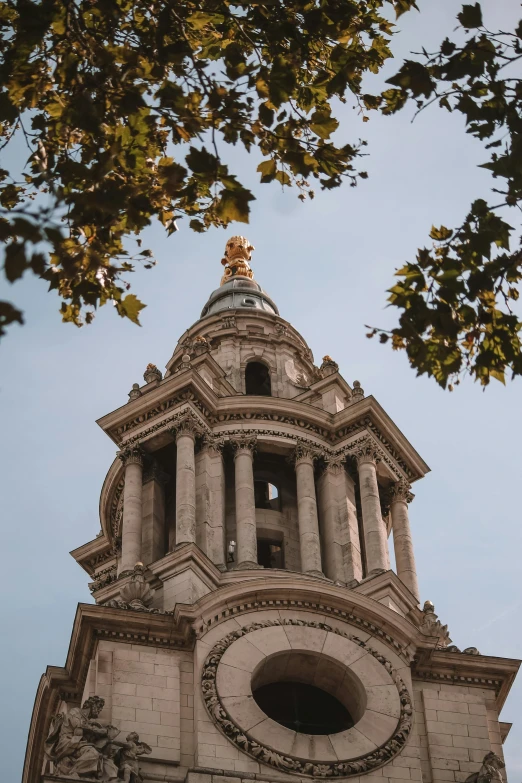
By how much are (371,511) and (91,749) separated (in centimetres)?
1226

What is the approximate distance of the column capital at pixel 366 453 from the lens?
40594 millimetres

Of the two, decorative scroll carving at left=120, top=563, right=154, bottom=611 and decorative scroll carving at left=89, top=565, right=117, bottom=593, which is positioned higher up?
decorative scroll carving at left=89, top=565, right=117, bottom=593

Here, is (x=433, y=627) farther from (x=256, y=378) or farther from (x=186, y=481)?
(x=256, y=378)

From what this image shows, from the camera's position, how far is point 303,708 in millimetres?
33781

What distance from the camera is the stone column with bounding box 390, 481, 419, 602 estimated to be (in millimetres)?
39562

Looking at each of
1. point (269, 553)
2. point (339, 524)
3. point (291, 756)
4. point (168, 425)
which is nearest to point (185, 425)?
point (168, 425)

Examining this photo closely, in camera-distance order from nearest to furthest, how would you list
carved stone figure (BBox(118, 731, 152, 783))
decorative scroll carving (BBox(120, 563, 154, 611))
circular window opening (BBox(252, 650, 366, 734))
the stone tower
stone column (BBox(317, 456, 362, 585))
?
carved stone figure (BBox(118, 731, 152, 783)) → the stone tower → circular window opening (BBox(252, 650, 366, 734)) → decorative scroll carving (BBox(120, 563, 154, 611)) → stone column (BBox(317, 456, 362, 585))

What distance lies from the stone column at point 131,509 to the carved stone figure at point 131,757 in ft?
20.3

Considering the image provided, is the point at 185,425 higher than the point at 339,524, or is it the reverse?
the point at 185,425

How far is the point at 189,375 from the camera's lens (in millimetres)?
40156

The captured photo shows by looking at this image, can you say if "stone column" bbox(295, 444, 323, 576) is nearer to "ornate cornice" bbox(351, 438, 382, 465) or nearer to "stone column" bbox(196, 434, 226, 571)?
"ornate cornice" bbox(351, 438, 382, 465)

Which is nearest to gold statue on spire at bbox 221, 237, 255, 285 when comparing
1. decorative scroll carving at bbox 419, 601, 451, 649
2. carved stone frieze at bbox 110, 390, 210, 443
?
carved stone frieze at bbox 110, 390, 210, 443

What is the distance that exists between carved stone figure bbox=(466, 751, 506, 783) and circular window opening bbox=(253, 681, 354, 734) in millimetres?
2933

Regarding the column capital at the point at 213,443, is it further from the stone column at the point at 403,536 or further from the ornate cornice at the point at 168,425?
the stone column at the point at 403,536
